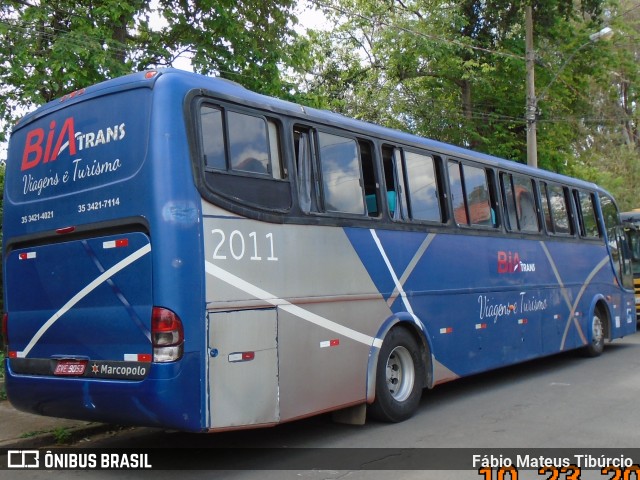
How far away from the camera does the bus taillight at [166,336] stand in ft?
19.0

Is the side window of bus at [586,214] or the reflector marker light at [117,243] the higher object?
the side window of bus at [586,214]

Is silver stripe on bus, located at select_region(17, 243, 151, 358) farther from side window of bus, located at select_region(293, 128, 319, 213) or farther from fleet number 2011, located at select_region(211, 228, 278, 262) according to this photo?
side window of bus, located at select_region(293, 128, 319, 213)

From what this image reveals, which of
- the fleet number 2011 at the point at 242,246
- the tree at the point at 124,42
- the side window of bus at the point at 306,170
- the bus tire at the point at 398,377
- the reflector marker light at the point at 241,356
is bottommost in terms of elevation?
the bus tire at the point at 398,377

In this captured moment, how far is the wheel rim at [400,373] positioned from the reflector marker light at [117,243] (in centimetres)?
368

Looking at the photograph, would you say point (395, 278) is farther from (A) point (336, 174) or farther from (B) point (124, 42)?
(B) point (124, 42)

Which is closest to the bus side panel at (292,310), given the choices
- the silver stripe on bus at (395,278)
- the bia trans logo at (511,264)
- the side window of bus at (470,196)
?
the silver stripe on bus at (395,278)

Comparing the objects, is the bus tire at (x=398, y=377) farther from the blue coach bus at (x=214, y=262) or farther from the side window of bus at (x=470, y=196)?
the side window of bus at (x=470, y=196)

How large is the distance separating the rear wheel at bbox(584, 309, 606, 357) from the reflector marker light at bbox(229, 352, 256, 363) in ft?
30.7

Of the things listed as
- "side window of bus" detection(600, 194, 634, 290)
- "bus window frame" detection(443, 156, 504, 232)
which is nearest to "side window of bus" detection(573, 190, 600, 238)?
"side window of bus" detection(600, 194, 634, 290)

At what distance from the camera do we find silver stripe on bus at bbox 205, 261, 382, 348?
618cm

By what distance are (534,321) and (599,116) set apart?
76.4ft

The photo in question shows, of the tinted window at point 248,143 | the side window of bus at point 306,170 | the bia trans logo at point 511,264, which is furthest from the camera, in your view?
the bia trans logo at point 511,264

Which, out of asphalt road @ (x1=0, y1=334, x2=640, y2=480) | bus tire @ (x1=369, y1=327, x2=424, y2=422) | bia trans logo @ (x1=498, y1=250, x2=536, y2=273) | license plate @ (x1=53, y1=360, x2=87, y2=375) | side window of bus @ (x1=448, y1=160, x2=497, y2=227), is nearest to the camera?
license plate @ (x1=53, y1=360, x2=87, y2=375)

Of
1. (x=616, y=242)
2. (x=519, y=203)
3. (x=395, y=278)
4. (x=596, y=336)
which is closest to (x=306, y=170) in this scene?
(x=395, y=278)
